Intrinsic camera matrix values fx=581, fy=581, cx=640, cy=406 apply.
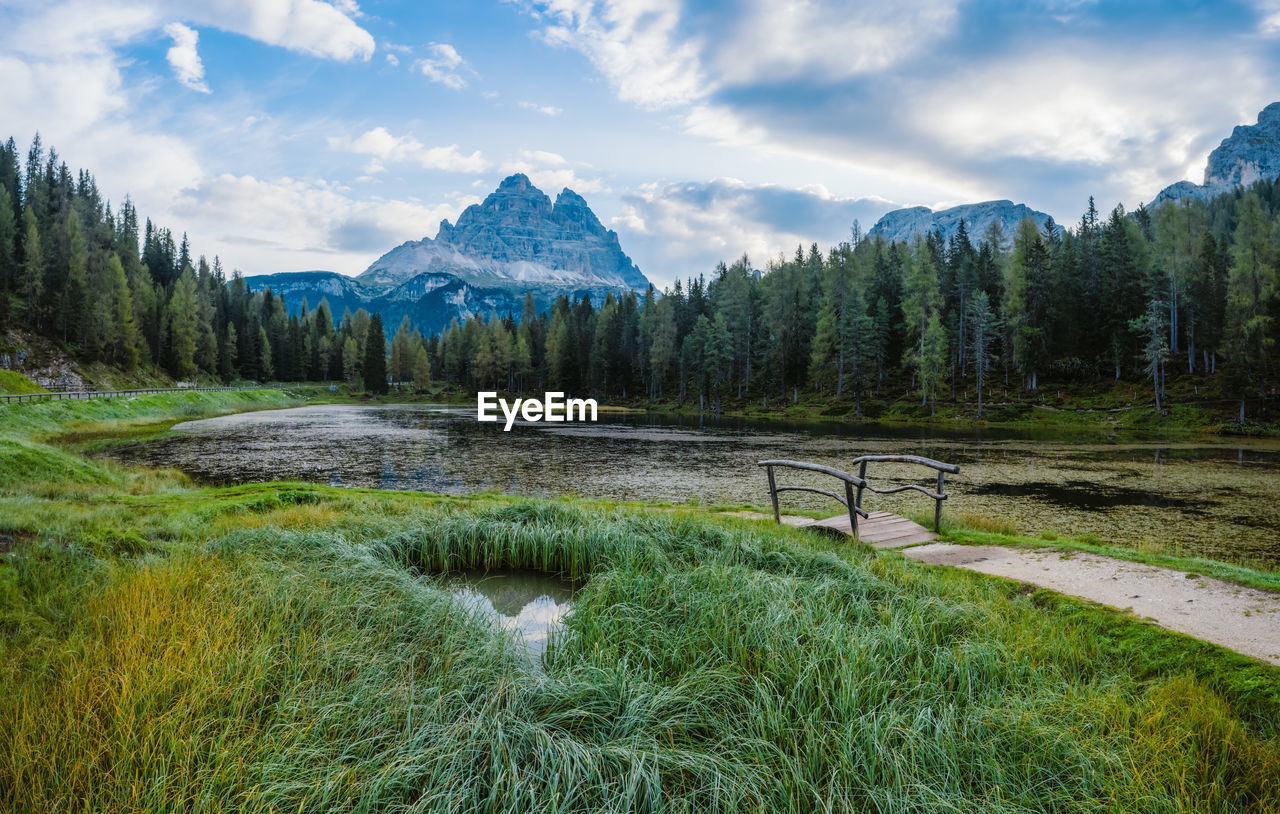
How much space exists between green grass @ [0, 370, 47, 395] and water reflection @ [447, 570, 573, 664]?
195 ft

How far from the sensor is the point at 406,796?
4.06 m

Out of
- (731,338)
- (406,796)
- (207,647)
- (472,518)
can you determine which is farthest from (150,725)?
(731,338)

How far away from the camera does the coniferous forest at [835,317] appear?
5584 centimetres

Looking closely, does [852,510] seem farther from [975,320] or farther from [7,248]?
[7,248]

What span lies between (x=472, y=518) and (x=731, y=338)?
67.5m

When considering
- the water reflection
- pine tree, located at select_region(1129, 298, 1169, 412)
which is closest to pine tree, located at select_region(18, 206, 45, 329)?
the water reflection

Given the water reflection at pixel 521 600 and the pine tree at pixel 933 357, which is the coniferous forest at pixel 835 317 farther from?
the water reflection at pixel 521 600

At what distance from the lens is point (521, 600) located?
31.2ft

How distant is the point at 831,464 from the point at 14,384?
66.3 meters

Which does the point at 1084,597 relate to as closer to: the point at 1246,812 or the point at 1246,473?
the point at 1246,812

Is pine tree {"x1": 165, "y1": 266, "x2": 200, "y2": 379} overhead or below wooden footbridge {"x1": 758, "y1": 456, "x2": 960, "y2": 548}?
overhead

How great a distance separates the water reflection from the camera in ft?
24.9
